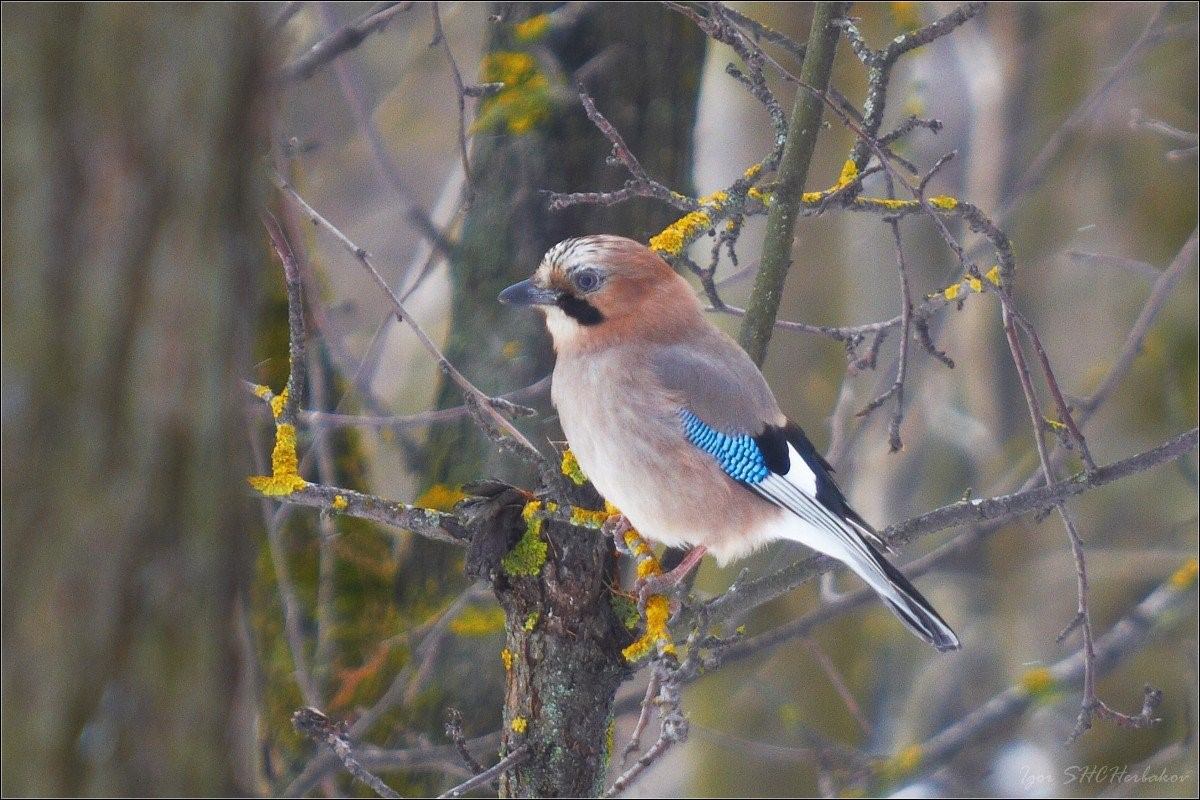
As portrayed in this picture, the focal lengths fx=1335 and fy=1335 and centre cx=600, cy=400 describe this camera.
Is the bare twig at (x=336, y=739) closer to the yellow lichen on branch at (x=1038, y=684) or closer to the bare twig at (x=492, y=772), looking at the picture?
the bare twig at (x=492, y=772)

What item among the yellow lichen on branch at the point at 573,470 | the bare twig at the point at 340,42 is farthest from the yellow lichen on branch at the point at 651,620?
the bare twig at the point at 340,42

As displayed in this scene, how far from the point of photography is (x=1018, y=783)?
18.7ft

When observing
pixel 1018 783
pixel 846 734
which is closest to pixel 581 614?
pixel 1018 783

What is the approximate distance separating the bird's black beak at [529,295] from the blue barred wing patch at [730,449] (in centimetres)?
47

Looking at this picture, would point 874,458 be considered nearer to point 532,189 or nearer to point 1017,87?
point 1017,87

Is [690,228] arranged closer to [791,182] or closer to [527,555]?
[791,182]

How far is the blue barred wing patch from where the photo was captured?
3590 mm

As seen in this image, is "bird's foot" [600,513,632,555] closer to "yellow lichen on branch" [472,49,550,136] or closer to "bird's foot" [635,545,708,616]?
"bird's foot" [635,545,708,616]

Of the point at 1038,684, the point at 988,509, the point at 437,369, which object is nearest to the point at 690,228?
the point at 988,509

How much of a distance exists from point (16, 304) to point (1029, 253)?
722 cm

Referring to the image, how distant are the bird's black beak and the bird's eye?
0.07 m

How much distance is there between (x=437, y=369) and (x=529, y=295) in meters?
2.32

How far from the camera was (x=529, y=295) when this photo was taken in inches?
141

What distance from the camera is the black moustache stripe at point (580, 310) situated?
3.65 metres
